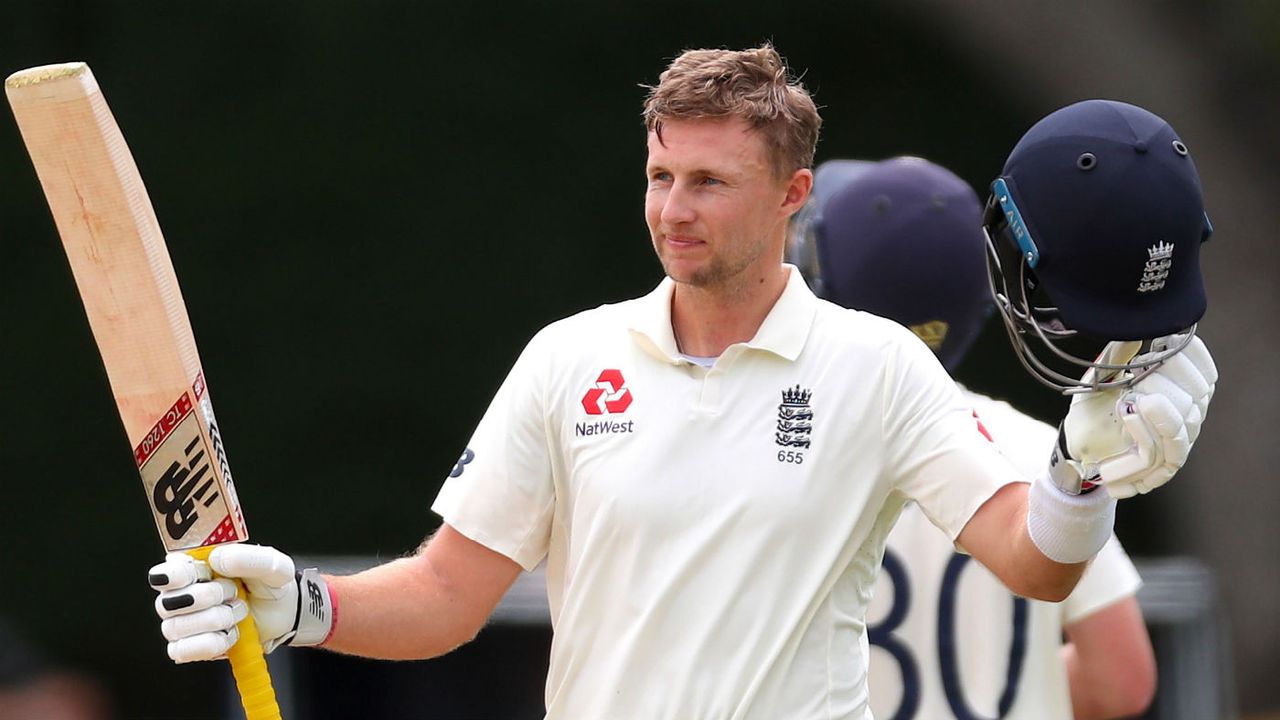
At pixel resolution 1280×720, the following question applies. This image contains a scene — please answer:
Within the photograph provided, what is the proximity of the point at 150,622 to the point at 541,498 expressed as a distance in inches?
149

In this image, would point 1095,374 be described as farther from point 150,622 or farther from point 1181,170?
point 150,622

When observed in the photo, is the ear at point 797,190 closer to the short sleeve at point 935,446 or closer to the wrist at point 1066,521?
the short sleeve at point 935,446

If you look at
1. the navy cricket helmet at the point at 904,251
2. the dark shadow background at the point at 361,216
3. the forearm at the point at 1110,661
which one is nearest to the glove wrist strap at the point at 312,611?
the navy cricket helmet at the point at 904,251

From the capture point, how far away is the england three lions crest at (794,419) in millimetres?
2996

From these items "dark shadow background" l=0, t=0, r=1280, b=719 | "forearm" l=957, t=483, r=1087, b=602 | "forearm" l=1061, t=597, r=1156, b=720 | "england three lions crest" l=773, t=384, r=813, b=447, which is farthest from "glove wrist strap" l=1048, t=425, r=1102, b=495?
"dark shadow background" l=0, t=0, r=1280, b=719

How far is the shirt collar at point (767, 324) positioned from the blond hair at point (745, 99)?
194 mm

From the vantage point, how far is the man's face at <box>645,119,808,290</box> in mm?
3031

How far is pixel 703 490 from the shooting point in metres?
2.97

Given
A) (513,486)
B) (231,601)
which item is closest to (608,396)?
(513,486)

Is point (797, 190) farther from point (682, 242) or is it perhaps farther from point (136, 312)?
point (136, 312)

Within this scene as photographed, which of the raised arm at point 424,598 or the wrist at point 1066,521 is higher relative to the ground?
the wrist at point 1066,521

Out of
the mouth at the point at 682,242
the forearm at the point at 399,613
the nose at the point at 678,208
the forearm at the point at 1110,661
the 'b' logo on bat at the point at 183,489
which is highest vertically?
the nose at the point at 678,208

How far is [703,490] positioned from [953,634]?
77cm

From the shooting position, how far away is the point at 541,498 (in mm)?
3121
